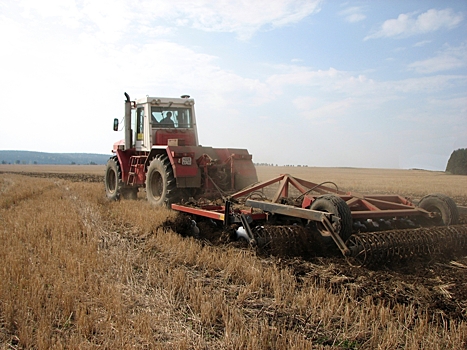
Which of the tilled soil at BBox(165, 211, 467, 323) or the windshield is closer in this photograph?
the tilled soil at BBox(165, 211, 467, 323)

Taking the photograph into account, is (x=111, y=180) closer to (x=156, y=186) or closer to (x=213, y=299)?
(x=156, y=186)

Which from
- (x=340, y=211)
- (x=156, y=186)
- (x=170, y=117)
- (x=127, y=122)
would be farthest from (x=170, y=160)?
(x=340, y=211)

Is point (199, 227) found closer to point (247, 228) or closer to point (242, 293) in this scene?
point (247, 228)

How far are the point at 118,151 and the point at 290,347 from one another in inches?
363

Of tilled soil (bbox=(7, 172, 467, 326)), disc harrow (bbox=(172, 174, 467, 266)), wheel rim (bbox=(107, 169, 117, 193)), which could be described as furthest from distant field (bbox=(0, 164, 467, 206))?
wheel rim (bbox=(107, 169, 117, 193))

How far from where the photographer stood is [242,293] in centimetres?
392

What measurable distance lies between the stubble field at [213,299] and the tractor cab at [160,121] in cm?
442

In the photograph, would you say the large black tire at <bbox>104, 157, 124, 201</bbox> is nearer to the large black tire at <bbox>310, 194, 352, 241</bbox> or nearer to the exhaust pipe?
the exhaust pipe

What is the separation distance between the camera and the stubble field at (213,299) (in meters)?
3.00

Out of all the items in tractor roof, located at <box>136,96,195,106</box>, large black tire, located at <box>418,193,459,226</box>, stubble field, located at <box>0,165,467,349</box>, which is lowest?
stubble field, located at <box>0,165,467,349</box>

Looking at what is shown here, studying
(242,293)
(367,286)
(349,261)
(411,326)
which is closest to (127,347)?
(242,293)

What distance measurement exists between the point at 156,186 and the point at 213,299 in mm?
6029

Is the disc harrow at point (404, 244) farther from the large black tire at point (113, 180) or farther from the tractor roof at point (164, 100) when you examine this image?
the large black tire at point (113, 180)

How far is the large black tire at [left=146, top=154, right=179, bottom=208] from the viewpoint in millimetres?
8555
